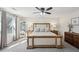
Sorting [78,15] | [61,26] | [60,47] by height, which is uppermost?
[78,15]

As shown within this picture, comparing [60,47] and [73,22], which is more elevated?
[73,22]
